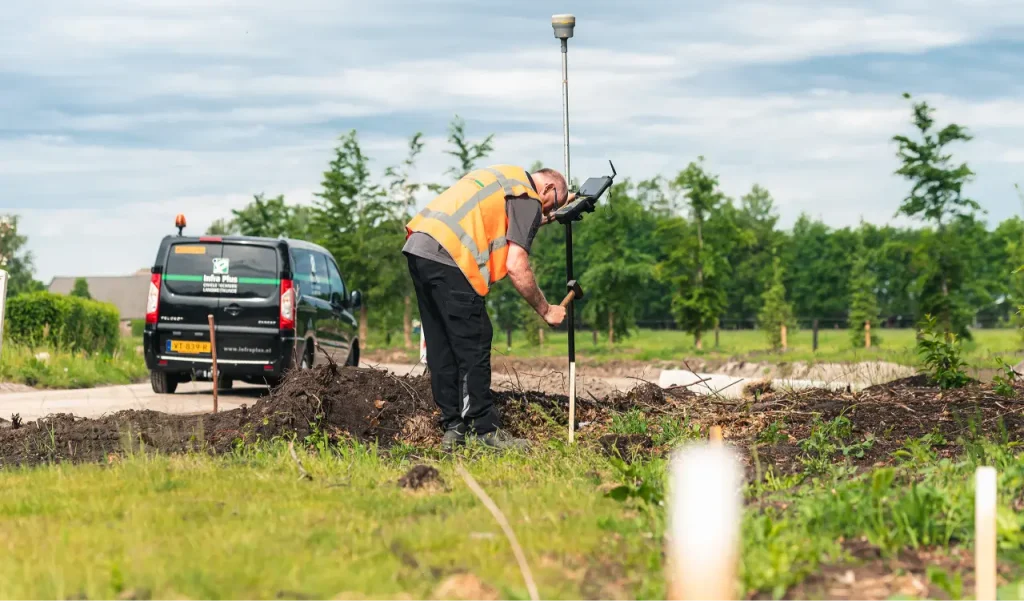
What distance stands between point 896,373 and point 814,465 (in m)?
9.05

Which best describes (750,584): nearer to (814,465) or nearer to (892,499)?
(892,499)

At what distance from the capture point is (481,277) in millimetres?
7172

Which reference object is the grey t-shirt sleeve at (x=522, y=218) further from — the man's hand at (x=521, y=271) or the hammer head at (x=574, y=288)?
the hammer head at (x=574, y=288)

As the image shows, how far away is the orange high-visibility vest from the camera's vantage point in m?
7.13

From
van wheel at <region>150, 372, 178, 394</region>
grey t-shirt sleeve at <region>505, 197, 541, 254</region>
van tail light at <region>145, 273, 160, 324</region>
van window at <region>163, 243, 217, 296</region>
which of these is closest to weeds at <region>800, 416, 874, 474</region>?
grey t-shirt sleeve at <region>505, 197, 541, 254</region>

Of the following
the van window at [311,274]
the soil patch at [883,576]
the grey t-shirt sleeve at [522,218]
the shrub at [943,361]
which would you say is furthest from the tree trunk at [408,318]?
the soil patch at [883,576]

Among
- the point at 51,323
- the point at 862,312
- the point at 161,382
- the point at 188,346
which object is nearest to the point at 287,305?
the point at 188,346

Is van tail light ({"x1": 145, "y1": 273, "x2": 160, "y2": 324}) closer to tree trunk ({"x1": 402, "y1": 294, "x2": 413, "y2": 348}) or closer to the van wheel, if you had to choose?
the van wheel

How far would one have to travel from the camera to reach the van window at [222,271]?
14.6m

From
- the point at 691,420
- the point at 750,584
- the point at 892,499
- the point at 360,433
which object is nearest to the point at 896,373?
the point at 691,420

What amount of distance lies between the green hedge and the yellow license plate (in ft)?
25.8

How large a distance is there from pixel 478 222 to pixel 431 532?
3.28 metres

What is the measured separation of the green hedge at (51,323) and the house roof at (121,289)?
9337 centimetres

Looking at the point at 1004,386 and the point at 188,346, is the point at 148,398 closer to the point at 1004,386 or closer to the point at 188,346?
the point at 188,346
